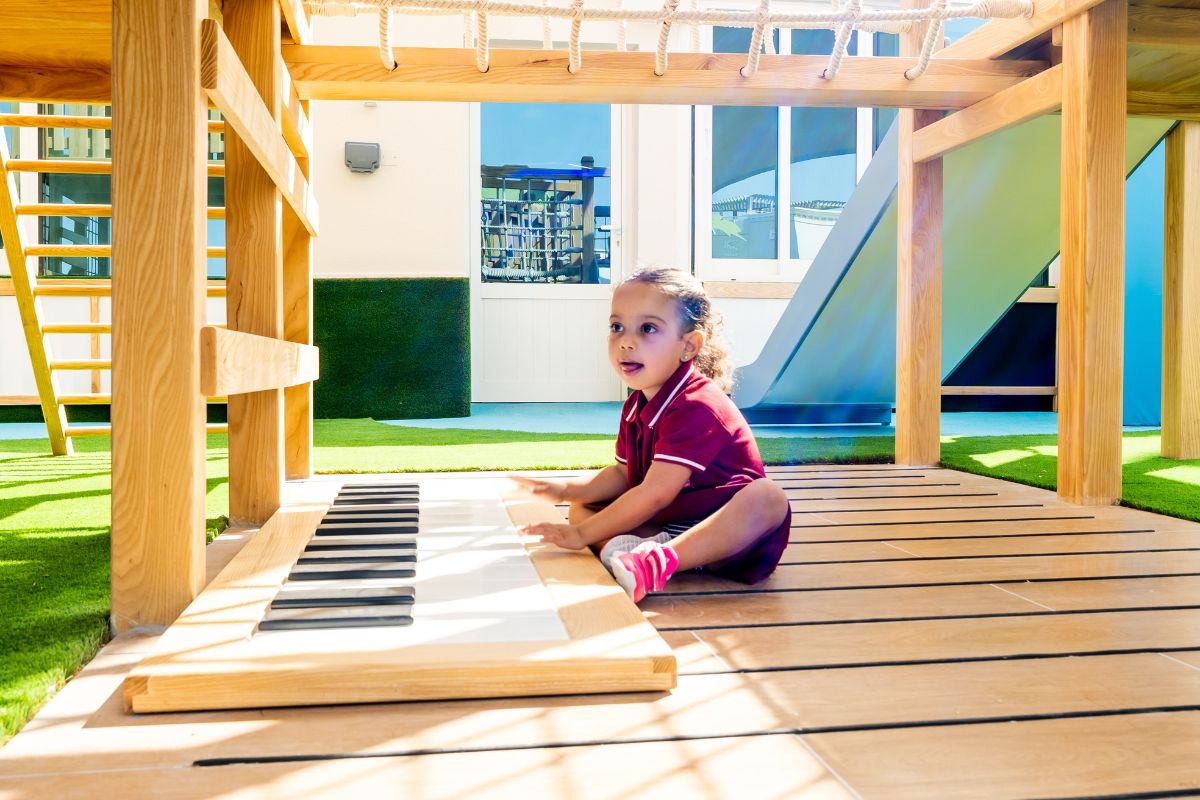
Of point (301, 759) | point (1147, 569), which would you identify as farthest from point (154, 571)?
point (1147, 569)

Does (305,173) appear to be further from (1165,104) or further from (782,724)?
(1165,104)

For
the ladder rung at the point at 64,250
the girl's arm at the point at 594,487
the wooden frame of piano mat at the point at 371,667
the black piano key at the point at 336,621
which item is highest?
the ladder rung at the point at 64,250

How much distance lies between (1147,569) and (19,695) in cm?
146

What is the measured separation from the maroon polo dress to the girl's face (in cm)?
3

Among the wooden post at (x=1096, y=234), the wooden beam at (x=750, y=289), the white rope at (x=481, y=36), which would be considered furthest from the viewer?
the wooden beam at (x=750, y=289)

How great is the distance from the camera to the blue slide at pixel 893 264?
3.00 m

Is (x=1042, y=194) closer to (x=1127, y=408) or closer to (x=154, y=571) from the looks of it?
(x=1127, y=408)

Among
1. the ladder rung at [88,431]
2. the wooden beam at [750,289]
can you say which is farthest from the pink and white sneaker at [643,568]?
the wooden beam at [750,289]

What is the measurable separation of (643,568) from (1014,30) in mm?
1783

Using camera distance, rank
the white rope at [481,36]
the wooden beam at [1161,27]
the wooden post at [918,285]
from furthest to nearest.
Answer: the wooden post at [918,285] → the wooden beam at [1161,27] → the white rope at [481,36]

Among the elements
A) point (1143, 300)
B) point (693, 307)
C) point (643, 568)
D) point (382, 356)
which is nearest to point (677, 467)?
point (643, 568)

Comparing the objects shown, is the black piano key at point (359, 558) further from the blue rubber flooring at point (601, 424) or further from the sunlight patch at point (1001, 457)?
the blue rubber flooring at point (601, 424)

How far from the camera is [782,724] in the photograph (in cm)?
84

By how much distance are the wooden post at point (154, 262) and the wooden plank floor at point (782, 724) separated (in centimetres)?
18
